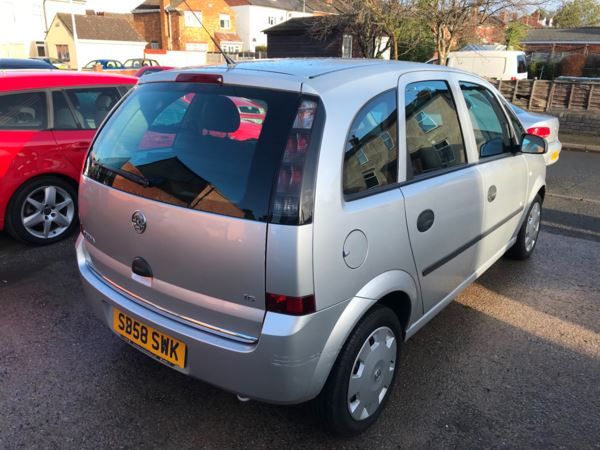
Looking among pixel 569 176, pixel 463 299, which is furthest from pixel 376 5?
pixel 463 299

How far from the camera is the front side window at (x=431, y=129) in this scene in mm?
2631

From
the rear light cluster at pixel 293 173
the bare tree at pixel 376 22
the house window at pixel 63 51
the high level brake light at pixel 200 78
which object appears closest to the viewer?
the rear light cluster at pixel 293 173

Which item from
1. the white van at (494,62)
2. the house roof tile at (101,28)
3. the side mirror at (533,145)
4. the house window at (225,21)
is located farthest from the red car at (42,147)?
the house window at (225,21)

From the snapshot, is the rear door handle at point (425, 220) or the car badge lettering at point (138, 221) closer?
the car badge lettering at point (138, 221)

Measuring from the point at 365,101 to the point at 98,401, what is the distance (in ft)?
6.96

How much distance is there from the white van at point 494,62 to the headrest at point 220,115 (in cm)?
2172

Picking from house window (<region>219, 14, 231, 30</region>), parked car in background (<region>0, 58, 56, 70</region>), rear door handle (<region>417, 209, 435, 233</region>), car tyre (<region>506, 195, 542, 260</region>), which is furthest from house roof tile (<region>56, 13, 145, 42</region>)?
rear door handle (<region>417, 209, 435, 233</region>)

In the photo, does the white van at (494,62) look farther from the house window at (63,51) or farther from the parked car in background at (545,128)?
the house window at (63,51)

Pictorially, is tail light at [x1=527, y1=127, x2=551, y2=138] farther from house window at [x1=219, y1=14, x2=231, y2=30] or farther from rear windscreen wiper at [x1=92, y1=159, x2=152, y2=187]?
house window at [x1=219, y1=14, x2=231, y2=30]

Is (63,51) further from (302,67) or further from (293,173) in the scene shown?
(293,173)

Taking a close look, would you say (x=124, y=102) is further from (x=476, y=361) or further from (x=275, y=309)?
(x=476, y=361)

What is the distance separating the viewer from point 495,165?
342 cm

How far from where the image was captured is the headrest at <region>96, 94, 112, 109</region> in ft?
17.9

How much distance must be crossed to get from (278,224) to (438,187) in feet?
3.84
